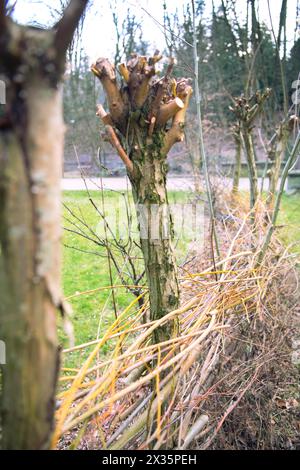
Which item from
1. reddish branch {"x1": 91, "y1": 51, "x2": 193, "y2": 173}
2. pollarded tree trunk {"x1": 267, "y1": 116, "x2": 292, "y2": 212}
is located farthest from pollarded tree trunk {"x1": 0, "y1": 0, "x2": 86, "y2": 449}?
pollarded tree trunk {"x1": 267, "y1": 116, "x2": 292, "y2": 212}

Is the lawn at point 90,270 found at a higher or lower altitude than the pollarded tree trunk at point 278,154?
lower

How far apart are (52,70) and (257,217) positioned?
271 centimetres

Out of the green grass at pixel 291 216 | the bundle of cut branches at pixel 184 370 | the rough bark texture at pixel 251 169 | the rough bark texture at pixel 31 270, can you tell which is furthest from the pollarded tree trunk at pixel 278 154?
the rough bark texture at pixel 31 270

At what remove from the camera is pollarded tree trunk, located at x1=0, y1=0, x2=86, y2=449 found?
0.68 meters

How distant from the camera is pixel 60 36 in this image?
2.29 feet

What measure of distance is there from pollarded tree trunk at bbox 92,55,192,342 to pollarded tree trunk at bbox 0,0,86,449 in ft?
2.45

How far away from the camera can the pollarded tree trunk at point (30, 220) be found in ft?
2.24

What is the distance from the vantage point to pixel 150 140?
1.54 meters

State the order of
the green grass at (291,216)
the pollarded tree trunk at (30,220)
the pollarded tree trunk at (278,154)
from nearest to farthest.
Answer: the pollarded tree trunk at (30,220) → the pollarded tree trunk at (278,154) → the green grass at (291,216)

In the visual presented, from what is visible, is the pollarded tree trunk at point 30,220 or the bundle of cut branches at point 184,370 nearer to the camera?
the pollarded tree trunk at point 30,220

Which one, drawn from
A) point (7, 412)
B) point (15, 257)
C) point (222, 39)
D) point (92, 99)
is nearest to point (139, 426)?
point (7, 412)

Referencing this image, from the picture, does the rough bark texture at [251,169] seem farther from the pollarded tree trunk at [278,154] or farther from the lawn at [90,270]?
the lawn at [90,270]

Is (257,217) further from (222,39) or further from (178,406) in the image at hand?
(222,39)

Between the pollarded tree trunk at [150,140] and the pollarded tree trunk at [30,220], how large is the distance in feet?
2.45
